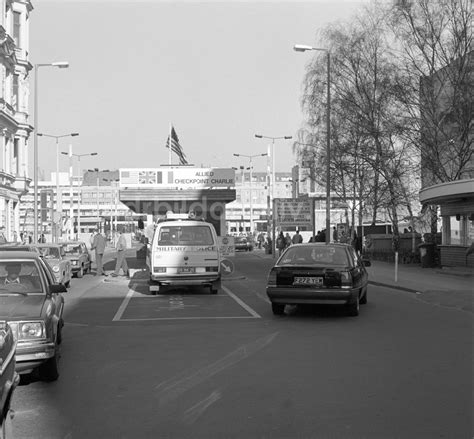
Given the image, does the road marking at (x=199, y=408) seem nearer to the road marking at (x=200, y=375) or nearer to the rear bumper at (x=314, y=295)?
the road marking at (x=200, y=375)

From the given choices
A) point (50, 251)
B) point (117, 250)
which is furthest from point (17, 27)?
point (50, 251)

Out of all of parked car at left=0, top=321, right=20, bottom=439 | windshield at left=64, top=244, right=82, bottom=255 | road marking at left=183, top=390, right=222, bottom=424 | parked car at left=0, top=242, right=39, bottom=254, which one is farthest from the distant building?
parked car at left=0, top=321, right=20, bottom=439

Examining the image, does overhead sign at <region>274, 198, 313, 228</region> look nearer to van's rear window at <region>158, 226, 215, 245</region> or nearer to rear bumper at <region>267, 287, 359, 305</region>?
van's rear window at <region>158, 226, 215, 245</region>

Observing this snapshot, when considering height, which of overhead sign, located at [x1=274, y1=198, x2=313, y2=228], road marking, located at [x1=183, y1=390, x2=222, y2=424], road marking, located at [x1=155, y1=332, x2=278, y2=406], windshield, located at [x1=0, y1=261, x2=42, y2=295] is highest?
overhead sign, located at [x1=274, y1=198, x2=313, y2=228]

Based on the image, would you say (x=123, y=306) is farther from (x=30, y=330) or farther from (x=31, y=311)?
(x=30, y=330)

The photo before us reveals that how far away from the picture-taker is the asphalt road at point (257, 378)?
5.56 meters

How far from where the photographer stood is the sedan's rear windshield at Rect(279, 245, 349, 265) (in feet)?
42.4

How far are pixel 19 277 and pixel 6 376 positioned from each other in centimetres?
428

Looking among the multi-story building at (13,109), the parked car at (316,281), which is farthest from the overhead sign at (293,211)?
the parked car at (316,281)

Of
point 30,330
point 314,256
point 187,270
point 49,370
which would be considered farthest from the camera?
point 187,270

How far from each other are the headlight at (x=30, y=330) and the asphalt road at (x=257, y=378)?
0.57 m

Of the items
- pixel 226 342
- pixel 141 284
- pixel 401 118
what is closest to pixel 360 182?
pixel 401 118

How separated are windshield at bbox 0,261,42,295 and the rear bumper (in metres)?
5.18

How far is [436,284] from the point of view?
19859mm
